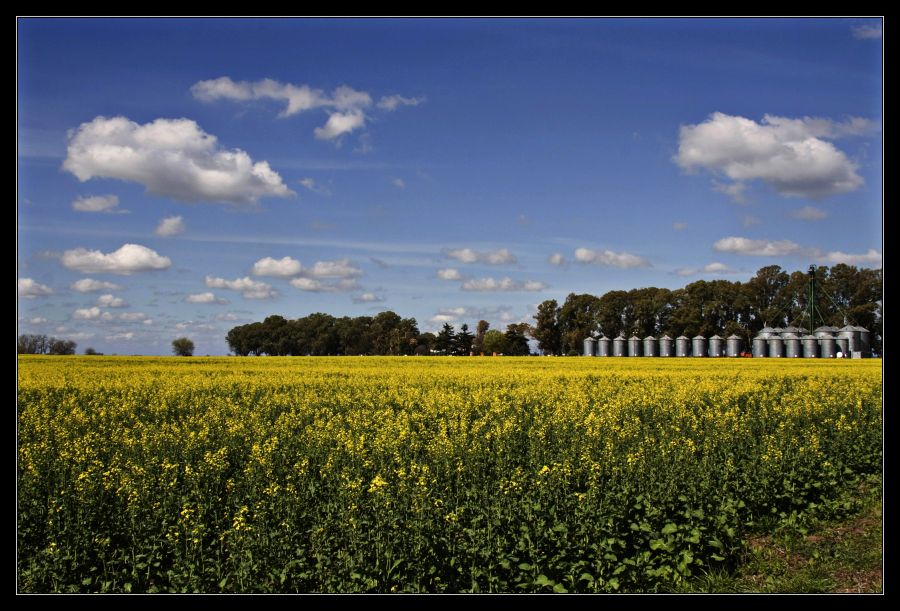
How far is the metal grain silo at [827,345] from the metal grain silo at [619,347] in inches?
986

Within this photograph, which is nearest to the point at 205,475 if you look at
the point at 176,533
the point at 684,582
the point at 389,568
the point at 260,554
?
the point at 176,533

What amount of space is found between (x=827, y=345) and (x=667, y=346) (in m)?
21.0

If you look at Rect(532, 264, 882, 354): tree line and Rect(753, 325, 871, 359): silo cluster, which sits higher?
Rect(532, 264, 882, 354): tree line

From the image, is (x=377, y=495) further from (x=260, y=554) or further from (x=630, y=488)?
(x=630, y=488)

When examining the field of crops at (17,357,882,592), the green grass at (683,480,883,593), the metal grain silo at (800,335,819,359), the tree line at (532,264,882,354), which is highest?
the tree line at (532,264,882,354)

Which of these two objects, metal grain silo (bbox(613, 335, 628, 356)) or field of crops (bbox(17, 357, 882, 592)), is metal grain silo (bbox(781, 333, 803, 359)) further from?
field of crops (bbox(17, 357, 882, 592))

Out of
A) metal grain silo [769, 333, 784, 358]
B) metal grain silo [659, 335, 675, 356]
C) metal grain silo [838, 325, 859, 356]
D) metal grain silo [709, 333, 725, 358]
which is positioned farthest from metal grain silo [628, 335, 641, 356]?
metal grain silo [838, 325, 859, 356]

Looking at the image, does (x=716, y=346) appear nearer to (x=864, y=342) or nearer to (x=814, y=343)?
(x=814, y=343)

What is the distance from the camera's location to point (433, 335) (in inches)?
3536

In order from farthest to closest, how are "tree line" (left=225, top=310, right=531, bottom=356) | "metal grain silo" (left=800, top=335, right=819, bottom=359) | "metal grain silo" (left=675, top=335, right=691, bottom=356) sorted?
1. "metal grain silo" (left=675, top=335, right=691, bottom=356)
2. "metal grain silo" (left=800, top=335, right=819, bottom=359)
3. "tree line" (left=225, top=310, right=531, bottom=356)

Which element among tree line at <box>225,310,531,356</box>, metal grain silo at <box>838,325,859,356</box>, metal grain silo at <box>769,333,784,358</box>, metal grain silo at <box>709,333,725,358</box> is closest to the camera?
tree line at <box>225,310,531,356</box>

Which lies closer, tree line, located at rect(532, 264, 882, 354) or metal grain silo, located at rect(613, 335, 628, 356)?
tree line, located at rect(532, 264, 882, 354)

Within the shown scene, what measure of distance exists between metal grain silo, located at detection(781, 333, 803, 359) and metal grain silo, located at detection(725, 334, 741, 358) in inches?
309

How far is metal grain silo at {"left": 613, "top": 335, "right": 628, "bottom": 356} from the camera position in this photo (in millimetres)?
99856
